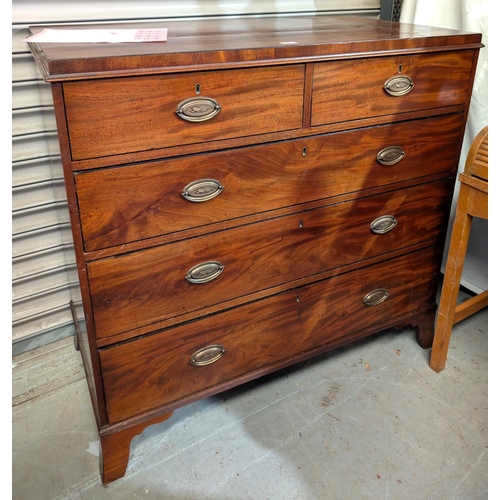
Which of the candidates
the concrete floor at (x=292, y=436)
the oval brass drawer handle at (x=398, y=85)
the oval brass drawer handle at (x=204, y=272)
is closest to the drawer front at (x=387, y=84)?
the oval brass drawer handle at (x=398, y=85)

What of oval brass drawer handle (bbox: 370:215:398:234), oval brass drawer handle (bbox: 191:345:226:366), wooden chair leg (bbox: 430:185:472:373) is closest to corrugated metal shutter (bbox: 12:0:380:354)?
oval brass drawer handle (bbox: 191:345:226:366)

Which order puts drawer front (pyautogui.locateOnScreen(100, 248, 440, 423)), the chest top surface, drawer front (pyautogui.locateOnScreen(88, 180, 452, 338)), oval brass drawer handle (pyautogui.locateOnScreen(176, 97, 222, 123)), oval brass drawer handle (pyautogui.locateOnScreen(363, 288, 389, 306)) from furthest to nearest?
oval brass drawer handle (pyautogui.locateOnScreen(363, 288, 389, 306)) < drawer front (pyautogui.locateOnScreen(100, 248, 440, 423)) < drawer front (pyautogui.locateOnScreen(88, 180, 452, 338)) < oval brass drawer handle (pyautogui.locateOnScreen(176, 97, 222, 123)) < the chest top surface

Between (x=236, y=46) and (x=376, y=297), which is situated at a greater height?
(x=236, y=46)

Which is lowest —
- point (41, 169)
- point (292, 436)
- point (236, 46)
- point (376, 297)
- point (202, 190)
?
point (292, 436)

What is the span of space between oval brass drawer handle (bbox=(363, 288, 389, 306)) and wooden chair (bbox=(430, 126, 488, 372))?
0.21 metres

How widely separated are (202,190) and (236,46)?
362 mm

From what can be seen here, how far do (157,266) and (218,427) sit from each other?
67 centimetres

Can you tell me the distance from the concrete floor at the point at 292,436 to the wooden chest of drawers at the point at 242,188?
0.54 feet

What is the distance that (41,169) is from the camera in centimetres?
183

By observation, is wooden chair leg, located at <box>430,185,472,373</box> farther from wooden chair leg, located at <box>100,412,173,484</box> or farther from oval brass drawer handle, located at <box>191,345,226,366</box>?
wooden chair leg, located at <box>100,412,173,484</box>

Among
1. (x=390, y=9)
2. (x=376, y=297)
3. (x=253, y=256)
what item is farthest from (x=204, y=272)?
(x=390, y=9)

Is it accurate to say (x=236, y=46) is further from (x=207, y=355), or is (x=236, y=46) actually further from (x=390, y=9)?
(x=390, y=9)

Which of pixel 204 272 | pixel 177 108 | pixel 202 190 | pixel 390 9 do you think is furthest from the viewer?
pixel 390 9

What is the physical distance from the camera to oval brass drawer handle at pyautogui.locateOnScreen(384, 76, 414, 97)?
1.49 m
